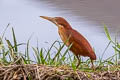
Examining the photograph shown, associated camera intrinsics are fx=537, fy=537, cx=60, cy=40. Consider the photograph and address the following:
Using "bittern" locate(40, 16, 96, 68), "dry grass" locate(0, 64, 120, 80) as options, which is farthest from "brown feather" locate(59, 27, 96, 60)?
"dry grass" locate(0, 64, 120, 80)

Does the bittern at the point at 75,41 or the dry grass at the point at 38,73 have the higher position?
the bittern at the point at 75,41

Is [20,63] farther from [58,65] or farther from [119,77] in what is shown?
[119,77]

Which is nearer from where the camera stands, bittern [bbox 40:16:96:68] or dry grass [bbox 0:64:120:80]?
dry grass [bbox 0:64:120:80]

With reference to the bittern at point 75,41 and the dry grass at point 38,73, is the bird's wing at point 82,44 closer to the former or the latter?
the bittern at point 75,41

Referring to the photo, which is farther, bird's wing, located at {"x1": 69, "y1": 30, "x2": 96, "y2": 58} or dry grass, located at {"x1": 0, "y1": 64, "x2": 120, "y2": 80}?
bird's wing, located at {"x1": 69, "y1": 30, "x2": 96, "y2": 58}

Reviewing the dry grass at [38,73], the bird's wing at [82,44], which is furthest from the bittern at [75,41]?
the dry grass at [38,73]

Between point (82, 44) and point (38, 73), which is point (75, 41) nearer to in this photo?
point (82, 44)

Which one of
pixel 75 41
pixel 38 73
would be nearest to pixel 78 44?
pixel 75 41

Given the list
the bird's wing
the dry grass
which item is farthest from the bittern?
the dry grass

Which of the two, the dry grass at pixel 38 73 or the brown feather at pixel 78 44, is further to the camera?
the brown feather at pixel 78 44

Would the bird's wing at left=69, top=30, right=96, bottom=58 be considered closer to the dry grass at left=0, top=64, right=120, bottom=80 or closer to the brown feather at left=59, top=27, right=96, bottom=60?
the brown feather at left=59, top=27, right=96, bottom=60

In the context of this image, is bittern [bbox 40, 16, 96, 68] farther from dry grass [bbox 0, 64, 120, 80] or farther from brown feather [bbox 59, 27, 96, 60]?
dry grass [bbox 0, 64, 120, 80]

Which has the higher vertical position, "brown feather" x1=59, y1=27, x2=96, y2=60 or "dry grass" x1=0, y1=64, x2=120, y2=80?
"brown feather" x1=59, y1=27, x2=96, y2=60

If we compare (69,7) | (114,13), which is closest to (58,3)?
(69,7)
